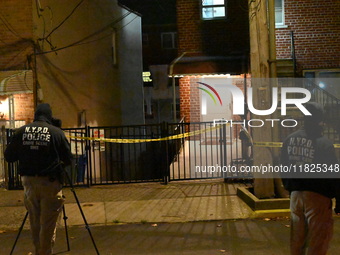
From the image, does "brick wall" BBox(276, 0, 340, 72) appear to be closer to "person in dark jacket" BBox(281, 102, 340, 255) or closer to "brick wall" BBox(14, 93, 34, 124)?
"brick wall" BBox(14, 93, 34, 124)

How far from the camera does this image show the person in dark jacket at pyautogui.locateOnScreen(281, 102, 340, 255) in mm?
4387

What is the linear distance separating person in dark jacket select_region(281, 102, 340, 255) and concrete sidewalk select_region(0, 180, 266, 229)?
A: 300 centimetres

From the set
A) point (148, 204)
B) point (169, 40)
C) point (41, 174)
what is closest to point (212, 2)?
point (148, 204)

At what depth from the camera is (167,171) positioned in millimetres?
10047

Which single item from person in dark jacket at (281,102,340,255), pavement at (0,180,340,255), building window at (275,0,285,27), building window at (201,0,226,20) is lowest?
pavement at (0,180,340,255)

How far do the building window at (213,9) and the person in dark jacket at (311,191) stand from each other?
33.8 ft

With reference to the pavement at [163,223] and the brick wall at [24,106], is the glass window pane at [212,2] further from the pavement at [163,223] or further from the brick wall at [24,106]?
the pavement at [163,223]

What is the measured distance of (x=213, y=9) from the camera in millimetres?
14406

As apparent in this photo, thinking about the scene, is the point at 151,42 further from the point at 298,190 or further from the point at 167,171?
the point at 298,190

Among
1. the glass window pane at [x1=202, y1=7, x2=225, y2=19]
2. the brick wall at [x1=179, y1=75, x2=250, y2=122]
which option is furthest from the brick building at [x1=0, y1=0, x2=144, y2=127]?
the glass window pane at [x1=202, y1=7, x2=225, y2=19]

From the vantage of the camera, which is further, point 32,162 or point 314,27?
point 314,27

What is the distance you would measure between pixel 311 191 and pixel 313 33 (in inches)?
392

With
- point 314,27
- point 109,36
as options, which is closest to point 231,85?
point 314,27

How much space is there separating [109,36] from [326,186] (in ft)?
36.8
